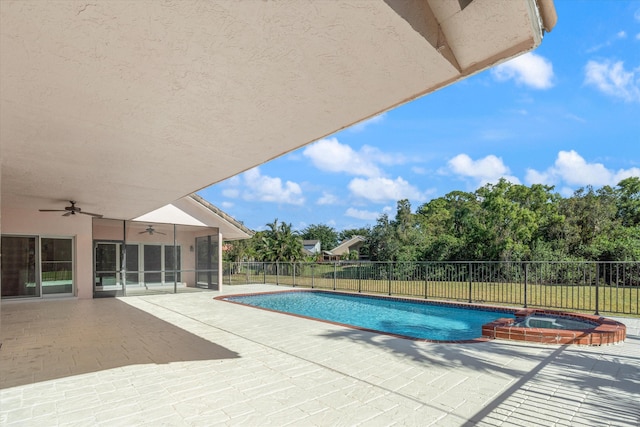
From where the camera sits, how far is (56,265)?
421 inches

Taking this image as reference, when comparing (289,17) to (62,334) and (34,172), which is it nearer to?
(34,172)

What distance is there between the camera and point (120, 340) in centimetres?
560

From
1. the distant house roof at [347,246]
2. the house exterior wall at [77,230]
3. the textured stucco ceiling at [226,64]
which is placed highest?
the textured stucco ceiling at [226,64]

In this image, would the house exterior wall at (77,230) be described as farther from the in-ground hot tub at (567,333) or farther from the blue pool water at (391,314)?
the in-ground hot tub at (567,333)

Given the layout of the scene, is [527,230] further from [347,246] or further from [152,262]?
[347,246]

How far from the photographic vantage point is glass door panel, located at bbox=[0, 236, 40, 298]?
995cm

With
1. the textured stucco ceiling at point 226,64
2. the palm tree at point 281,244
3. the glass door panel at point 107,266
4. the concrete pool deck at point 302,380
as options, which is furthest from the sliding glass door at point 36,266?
the palm tree at point 281,244

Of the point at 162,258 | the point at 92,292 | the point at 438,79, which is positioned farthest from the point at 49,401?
the point at 162,258

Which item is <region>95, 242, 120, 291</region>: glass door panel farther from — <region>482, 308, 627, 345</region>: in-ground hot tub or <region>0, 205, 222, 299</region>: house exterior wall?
<region>482, 308, 627, 345</region>: in-ground hot tub

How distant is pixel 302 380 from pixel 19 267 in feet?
35.0

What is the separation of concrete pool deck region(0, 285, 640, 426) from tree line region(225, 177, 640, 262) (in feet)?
46.3

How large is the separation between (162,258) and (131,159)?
37.0 feet

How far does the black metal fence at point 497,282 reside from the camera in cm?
771

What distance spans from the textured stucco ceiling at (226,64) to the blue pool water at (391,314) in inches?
198
